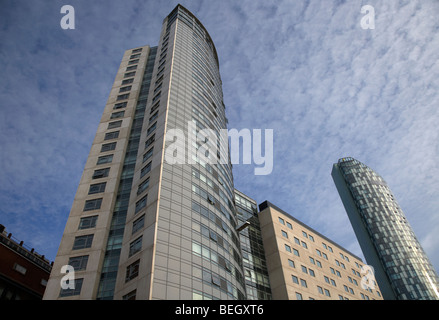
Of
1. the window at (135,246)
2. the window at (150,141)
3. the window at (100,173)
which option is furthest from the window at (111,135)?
the window at (135,246)

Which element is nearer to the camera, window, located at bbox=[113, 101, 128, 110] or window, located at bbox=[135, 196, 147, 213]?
window, located at bbox=[135, 196, 147, 213]

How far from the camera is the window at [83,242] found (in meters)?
38.8

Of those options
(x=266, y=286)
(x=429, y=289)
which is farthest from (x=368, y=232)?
(x=266, y=286)

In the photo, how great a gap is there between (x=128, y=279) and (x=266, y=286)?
28112mm

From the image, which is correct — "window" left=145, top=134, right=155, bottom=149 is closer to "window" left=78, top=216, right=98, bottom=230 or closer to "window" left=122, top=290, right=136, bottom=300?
"window" left=78, top=216, right=98, bottom=230

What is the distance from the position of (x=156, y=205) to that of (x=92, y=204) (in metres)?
13.1

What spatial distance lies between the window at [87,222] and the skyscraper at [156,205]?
145 millimetres

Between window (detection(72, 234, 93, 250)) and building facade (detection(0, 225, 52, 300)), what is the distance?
10.6 m

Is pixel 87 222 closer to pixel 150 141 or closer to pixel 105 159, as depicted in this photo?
pixel 105 159

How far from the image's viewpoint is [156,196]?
36469mm

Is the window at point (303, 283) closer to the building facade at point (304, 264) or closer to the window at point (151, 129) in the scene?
the building facade at point (304, 264)

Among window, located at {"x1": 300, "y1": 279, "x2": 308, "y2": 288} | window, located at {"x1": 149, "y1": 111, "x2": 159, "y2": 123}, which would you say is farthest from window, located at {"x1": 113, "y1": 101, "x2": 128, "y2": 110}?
window, located at {"x1": 300, "y1": 279, "x2": 308, "y2": 288}

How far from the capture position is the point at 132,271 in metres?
32.3

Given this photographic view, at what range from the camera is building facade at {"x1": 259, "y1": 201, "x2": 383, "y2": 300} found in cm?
5388
